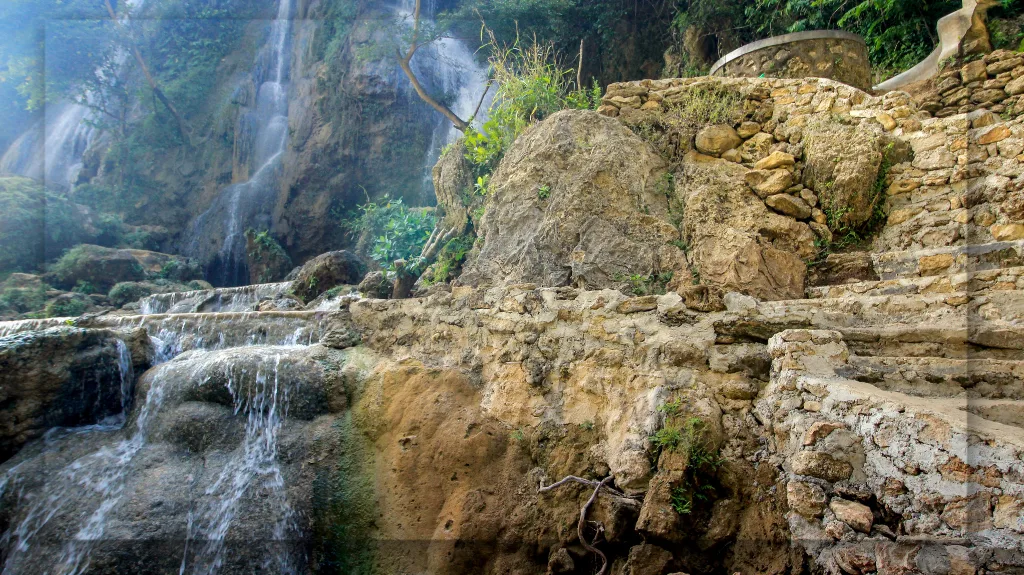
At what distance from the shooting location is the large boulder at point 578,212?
455cm

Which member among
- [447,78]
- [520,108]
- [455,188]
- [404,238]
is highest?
[447,78]

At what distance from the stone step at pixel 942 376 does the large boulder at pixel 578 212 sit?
1.72 m

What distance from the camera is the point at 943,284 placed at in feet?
10.6

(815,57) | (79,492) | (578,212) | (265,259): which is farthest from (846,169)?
Answer: (265,259)

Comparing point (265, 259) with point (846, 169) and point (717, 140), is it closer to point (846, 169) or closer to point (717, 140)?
point (717, 140)

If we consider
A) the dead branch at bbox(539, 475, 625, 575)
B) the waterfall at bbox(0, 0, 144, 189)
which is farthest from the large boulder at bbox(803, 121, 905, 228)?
the waterfall at bbox(0, 0, 144, 189)

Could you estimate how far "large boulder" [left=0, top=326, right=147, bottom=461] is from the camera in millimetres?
4289

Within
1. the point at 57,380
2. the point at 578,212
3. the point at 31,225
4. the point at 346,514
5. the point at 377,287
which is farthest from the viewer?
the point at 31,225

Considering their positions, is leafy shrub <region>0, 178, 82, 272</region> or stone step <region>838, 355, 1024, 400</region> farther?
leafy shrub <region>0, 178, 82, 272</region>

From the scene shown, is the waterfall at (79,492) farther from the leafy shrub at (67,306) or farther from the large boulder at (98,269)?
the large boulder at (98,269)

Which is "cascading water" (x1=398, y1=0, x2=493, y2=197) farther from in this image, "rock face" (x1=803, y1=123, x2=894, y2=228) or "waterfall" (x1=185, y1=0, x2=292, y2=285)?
"rock face" (x1=803, y1=123, x2=894, y2=228)

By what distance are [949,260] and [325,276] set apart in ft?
23.4

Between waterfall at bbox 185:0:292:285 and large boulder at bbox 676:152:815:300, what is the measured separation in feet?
34.1

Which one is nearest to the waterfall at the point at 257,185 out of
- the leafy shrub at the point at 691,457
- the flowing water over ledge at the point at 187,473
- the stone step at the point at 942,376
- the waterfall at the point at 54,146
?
the waterfall at the point at 54,146
